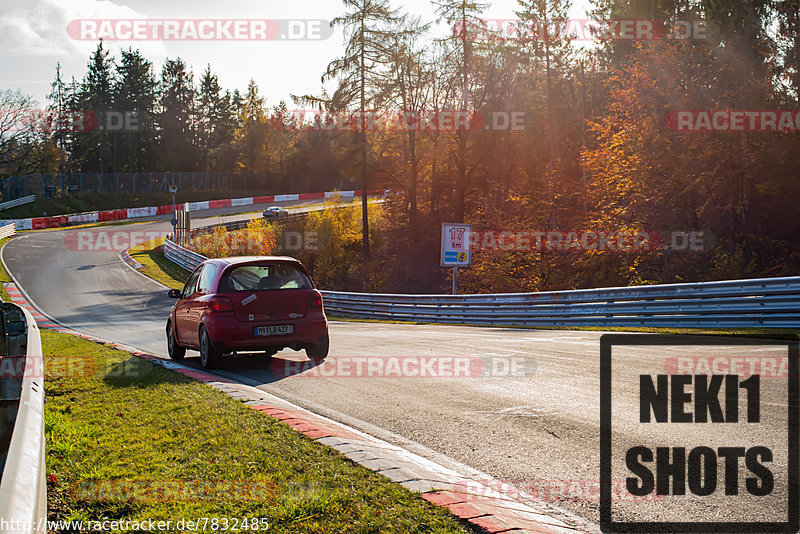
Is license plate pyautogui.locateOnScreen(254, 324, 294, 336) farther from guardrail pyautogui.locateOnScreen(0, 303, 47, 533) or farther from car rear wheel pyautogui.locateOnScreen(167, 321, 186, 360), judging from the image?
guardrail pyautogui.locateOnScreen(0, 303, 47, 533)

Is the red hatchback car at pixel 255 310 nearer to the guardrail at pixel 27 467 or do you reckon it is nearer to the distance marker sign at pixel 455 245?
the guardrail at pixel 27 467

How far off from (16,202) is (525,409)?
69618mm

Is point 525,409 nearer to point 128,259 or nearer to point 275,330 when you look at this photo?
point 275,330

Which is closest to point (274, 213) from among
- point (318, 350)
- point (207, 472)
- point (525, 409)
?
point (318, 350)

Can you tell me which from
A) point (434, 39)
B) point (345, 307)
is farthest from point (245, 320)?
point (434, 39)

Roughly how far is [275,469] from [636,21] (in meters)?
44.5

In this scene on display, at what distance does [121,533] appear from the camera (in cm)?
369

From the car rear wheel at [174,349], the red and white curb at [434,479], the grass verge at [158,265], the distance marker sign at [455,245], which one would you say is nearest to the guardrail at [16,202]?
the grass verge at [158,265]

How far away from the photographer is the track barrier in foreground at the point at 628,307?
13.9 metres

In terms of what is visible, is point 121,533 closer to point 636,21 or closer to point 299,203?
point 636,21

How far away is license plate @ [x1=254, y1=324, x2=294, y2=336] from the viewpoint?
35.9 ft

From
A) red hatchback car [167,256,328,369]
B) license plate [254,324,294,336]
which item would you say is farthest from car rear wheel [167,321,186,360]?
license plate [254,324,294,336]

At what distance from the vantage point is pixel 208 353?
11.0 meters

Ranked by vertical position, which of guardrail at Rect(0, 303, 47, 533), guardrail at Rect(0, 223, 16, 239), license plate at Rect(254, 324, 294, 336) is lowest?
license plate at Rect(254, 324, 294, 336)
